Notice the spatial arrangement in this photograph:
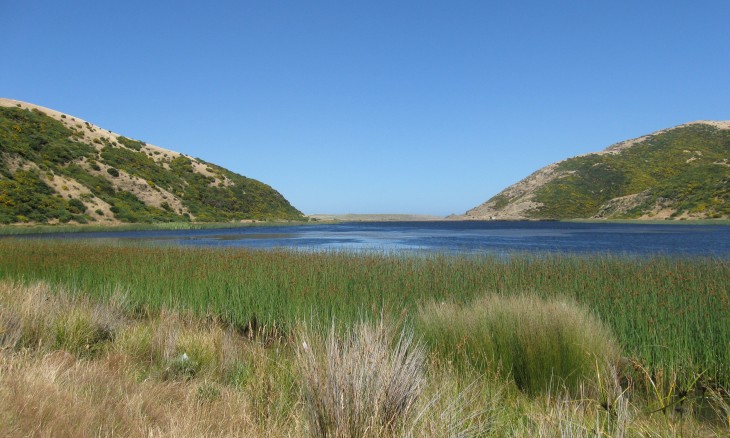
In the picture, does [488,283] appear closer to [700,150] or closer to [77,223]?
[77,223]

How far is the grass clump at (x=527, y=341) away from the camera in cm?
589

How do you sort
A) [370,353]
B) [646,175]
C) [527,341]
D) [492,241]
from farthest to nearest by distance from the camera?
1. [646,175]
2. [492,241]
3. [527,341]
4. [370,353]

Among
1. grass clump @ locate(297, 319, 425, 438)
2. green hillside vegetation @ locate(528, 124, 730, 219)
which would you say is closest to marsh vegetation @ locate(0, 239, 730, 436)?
grass clump @ locate(297, 319, 425, 438)

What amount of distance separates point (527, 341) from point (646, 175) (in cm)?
9959

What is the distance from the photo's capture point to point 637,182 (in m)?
90.5

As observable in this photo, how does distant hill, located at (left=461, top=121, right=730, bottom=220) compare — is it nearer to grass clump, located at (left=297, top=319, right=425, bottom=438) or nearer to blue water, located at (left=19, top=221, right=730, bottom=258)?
blue water, located at (left=19, top=221, right=730, bottom=258)

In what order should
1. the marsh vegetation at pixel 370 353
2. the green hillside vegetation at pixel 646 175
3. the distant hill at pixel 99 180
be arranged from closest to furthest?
the marsh vegetation at pixel 370 353, the distant hill at pixel 99 180, the green hillside vegetation at pixel 646 175

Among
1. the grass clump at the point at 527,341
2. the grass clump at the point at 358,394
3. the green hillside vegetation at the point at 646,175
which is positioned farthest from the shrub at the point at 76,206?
the green hillside vegetation at the point at 646,175

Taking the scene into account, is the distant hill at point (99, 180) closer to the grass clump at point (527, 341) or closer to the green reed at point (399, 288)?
the green reed at point (399, 288)

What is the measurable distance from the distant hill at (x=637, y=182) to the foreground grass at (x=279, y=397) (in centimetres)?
6665

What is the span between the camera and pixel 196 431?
3.45 metres

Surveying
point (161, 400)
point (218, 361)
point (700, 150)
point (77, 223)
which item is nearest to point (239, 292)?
point (218, 361)

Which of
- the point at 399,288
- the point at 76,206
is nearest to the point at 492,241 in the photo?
the point at 399,288

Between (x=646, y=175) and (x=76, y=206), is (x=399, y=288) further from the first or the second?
(x=646, y=175)
